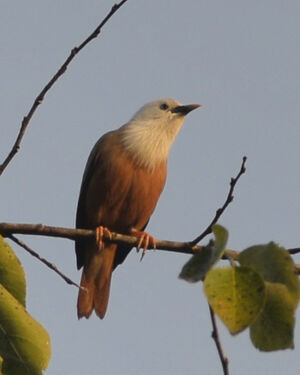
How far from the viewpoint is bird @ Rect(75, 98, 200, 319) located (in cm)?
656

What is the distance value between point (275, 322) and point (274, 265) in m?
0.14

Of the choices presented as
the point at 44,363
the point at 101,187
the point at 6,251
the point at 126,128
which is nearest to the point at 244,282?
the point at 44,363

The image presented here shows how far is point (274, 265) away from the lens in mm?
1804

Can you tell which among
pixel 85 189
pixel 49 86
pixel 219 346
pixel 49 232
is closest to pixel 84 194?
pixel 85 189

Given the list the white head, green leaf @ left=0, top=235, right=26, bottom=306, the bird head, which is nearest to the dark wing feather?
the white head

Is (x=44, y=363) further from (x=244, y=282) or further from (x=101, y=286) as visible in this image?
(x=101, y=286)

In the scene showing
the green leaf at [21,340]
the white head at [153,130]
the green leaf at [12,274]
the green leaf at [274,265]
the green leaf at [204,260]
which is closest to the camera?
the green leaf at [204,260]

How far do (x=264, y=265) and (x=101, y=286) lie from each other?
519 cm

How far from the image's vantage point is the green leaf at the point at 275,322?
1.71 m

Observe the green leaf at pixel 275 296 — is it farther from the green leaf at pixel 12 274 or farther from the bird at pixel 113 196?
the bird at pixel 113 196

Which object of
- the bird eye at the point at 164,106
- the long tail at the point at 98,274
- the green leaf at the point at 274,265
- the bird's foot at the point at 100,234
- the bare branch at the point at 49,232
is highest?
the bird eye at the point at 164,106

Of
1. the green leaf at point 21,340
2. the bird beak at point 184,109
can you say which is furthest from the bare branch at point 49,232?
the bird beak at point 184,109

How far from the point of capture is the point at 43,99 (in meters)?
2.88

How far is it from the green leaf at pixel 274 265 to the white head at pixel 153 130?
194 inches
